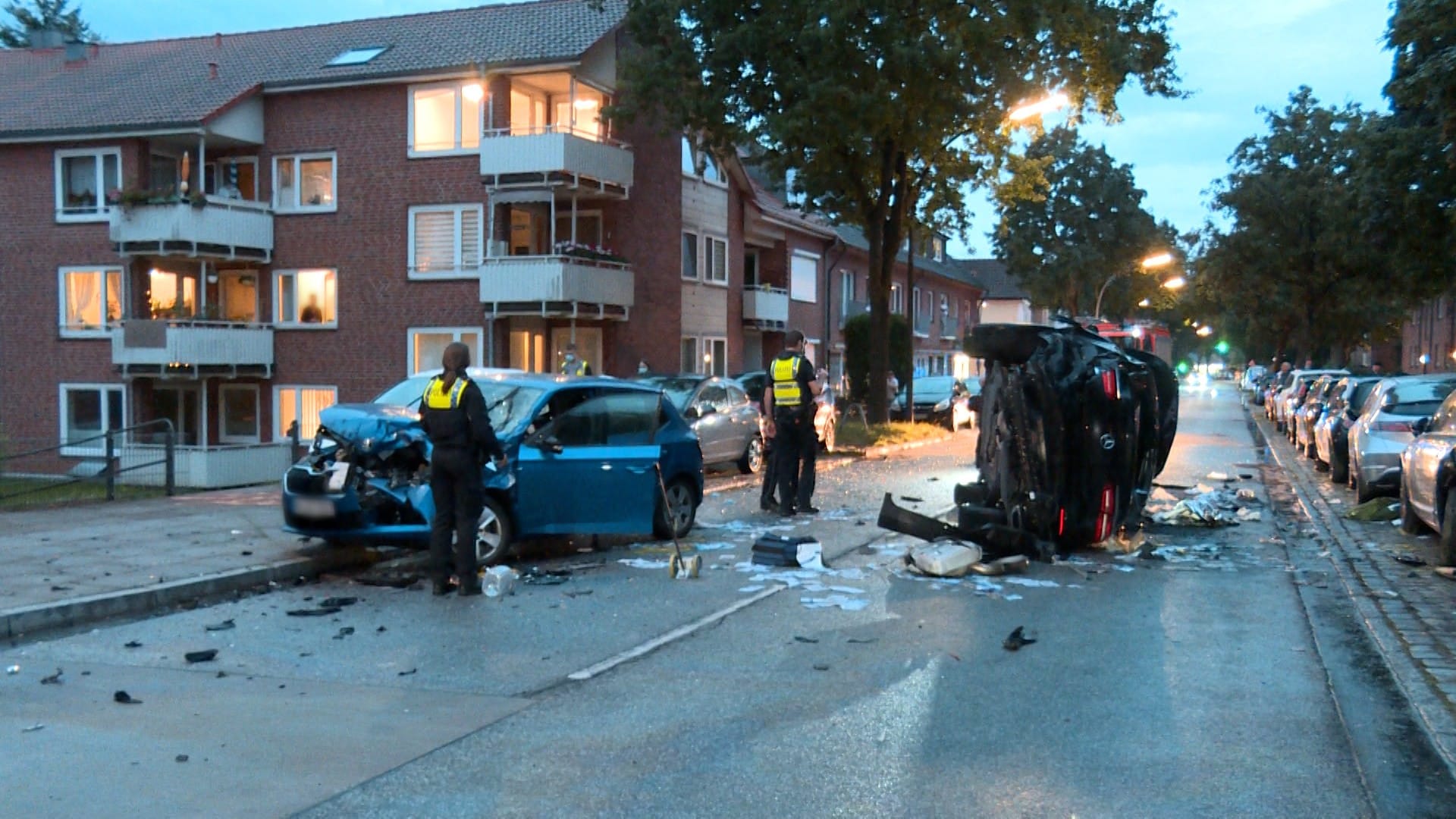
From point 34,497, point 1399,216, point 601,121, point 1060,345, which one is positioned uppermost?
point 601,121

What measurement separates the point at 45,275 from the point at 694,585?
91.4 feet

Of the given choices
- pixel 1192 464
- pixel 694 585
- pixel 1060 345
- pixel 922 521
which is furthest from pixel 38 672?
pixel 1192 464

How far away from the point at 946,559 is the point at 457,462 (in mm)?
3963

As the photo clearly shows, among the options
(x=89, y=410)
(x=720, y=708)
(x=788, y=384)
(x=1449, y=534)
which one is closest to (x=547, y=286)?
(x=89, y=410)

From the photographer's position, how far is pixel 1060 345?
36.0 feet

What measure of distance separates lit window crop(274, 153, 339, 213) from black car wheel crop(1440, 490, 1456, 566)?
2529 cm

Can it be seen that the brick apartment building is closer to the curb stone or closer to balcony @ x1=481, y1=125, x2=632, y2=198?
balcony @ x1=481, y1=125, x2=632, y2=198

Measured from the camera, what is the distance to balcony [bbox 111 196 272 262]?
29234mm

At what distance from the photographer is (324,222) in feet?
98.4

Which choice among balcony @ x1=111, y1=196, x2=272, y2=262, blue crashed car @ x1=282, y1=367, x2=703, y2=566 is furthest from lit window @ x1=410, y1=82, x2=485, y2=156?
blue crashed car @ x1=282, y1=367, x2=703, y2=566

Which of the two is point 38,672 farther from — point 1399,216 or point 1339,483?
point 1399,216

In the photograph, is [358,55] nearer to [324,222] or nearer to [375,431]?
[324,222]

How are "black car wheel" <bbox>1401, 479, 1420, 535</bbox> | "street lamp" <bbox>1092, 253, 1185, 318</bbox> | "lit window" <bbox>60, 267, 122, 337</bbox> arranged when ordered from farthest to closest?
1. "street lamp" <bbox>1092, 253, 1185, 318</bbox>
2. "lit window" <bbox>60, 267, 122, 337</bbox>
3. "black car wheel" <bbox>1401, 479, 1420, 535</bbox>

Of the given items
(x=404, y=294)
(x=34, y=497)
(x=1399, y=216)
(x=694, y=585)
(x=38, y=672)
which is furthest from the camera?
(x=404, y=294)
